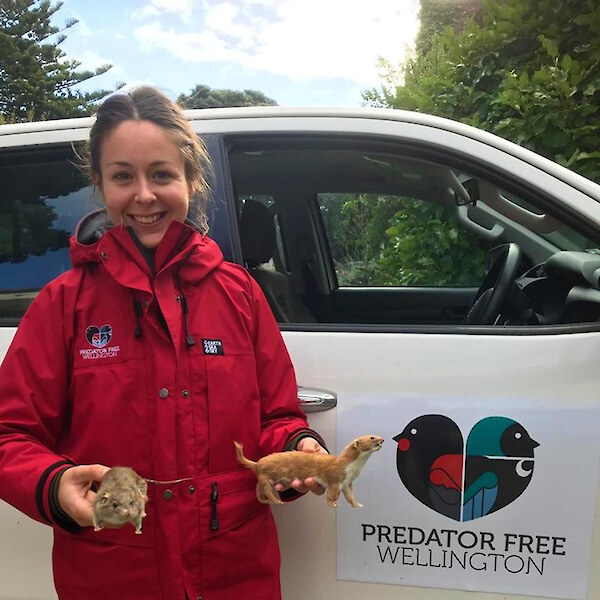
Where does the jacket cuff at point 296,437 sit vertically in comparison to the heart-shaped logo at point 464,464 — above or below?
above

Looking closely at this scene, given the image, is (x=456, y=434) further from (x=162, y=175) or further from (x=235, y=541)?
(x=162, y=175)

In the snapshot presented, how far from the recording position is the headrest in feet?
6.58

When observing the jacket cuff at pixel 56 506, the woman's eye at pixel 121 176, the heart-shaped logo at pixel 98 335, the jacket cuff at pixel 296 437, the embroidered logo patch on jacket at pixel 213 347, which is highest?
the woman's eye at pixel 121 176

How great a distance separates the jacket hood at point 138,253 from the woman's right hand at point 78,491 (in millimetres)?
365

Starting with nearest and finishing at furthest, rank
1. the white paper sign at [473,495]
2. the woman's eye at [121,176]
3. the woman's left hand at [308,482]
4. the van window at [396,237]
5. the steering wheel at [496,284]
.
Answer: the woman's left hand at [308,482] → the woman's eye at [121,176] → the white paper sign at [473,495] → the van window at [396,237] → the steering wheel at [496,284]

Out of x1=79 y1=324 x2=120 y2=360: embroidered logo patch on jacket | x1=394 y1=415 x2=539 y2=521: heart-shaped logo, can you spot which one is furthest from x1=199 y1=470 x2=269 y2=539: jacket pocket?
x1=394 y1=415 x2=539 y2=521: heart-shaped logo

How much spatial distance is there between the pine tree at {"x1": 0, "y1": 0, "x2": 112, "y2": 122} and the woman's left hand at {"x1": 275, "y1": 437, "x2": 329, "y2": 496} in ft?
75.5

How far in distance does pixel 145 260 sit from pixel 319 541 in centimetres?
88

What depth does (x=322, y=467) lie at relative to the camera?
44.8 inches

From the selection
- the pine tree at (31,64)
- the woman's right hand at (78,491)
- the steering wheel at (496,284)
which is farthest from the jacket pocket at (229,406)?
the pine tree at (31,64)

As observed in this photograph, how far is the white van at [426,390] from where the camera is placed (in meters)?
1.43

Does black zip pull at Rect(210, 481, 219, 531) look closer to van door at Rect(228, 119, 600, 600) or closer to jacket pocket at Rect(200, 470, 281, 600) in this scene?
jacket pocket at Rect(200, 470, 281, 600)

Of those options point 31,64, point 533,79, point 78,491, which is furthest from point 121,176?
point 31,64

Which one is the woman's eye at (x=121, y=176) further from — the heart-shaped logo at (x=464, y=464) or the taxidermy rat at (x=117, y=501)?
the heart-shaped logo at (x=464, y=464)
